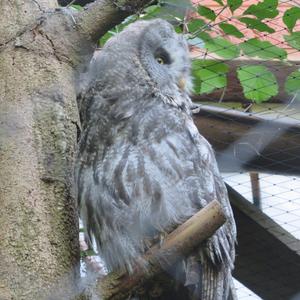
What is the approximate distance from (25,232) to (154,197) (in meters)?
0.37

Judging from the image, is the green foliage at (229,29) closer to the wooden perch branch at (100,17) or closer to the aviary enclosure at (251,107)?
the aviary enclosure at (251,107)

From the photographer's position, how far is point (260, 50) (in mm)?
1787

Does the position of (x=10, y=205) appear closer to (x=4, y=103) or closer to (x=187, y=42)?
(x=4, y=103)

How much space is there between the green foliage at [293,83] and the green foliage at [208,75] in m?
0.17

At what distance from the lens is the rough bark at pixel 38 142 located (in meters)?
1.18

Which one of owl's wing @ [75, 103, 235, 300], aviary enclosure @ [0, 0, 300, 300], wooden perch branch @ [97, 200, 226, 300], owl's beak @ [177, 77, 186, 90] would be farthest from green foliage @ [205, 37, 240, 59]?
wooden perch branch @ [97, 200, 226, 300]

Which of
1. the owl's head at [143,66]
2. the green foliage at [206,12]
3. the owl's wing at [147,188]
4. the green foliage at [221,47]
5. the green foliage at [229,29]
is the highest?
the green foliage at [206,12]

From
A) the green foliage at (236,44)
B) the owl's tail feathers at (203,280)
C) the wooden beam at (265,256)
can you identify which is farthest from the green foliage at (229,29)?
the owl's tail feathers at (203,280)

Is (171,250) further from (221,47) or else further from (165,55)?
(165,55)

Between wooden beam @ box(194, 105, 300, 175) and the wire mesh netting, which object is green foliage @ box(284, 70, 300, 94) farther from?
wooden beam @ box(194, 105, 300, 175)

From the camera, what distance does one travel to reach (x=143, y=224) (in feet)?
4.91

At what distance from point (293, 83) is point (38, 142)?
2.70 feet

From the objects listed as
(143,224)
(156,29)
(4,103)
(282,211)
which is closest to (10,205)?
(4,103)

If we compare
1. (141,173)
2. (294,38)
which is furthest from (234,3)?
(141,173)
